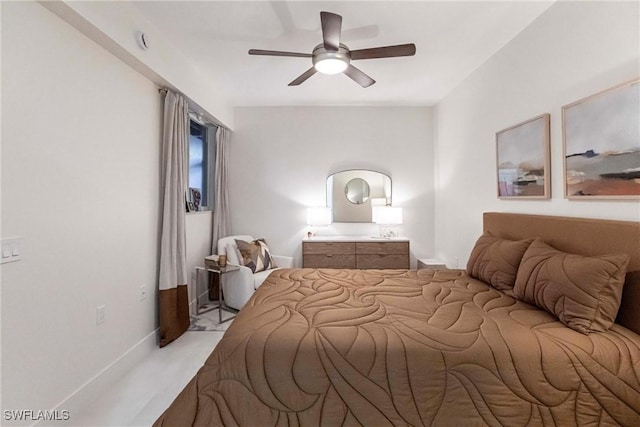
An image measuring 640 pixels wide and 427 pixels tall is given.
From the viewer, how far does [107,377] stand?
209 centimetres

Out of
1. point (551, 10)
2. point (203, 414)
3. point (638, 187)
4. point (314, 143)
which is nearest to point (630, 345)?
point (638, 187)

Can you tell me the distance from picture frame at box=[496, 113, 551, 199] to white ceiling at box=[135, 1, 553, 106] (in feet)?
2.76

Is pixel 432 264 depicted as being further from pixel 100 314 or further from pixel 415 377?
pixel 100 314

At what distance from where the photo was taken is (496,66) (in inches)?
112

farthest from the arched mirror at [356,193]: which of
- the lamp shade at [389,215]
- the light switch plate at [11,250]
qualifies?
the light switch plate at [11,250]

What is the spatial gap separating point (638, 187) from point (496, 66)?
1.79 metres

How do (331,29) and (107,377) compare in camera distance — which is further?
(107,377)

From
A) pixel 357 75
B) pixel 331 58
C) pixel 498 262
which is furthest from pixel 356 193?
pixel 498 262

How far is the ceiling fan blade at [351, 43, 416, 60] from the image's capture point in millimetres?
2119

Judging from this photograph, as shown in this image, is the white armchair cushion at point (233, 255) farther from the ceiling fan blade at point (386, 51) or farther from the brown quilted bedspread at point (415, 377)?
the ceiling fan blade at point (386, 51)

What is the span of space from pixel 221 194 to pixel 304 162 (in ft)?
4.25

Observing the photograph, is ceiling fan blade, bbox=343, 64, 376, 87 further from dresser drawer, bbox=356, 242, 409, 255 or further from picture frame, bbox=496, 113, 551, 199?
dresser drawer, bbox=356, 242, 409, 255

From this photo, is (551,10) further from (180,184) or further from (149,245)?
(149,245)

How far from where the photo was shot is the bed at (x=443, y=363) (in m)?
1.15
